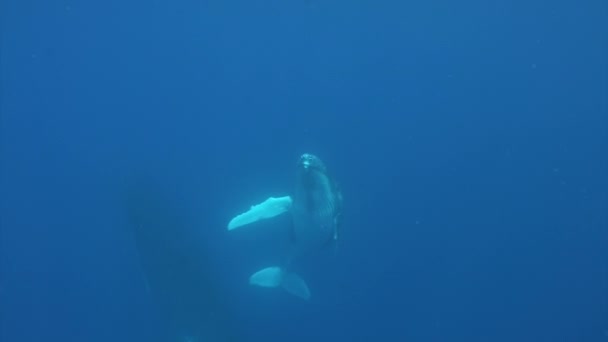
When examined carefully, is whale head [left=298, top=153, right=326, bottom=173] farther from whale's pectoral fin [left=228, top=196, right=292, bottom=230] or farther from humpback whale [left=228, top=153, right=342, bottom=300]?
whale's pectoral fin [left=228, top=196, right=292, bottom=230]

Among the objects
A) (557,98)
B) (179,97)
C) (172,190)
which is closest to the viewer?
(172,190)

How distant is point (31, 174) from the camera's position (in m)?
12.1

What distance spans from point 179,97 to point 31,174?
4.09 m

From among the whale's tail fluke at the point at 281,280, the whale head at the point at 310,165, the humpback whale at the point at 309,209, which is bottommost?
the whale's tail fluke at the point at 281,280

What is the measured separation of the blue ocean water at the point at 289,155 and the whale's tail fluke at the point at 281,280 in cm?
151

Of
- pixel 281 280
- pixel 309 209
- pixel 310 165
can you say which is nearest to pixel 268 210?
pixel 309 209

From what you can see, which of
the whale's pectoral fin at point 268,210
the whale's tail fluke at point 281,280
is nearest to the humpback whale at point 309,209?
the whale's pectoral fin at point 268,210

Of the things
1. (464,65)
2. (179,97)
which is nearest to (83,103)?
(179,97)

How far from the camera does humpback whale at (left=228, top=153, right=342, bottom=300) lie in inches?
312

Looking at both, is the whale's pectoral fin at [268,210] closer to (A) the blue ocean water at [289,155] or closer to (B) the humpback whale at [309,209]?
(B) the humpback whale at [309,209]

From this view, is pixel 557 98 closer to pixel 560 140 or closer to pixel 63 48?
pixel 560 140

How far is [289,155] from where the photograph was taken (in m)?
12.7

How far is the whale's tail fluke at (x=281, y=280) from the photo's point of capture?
394 inches

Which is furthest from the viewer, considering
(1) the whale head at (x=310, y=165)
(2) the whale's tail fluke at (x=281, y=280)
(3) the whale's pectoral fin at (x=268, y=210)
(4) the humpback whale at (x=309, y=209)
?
(2) the whale's tail fluke at (x=281, y=280)
